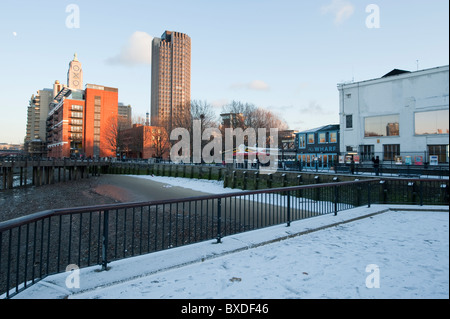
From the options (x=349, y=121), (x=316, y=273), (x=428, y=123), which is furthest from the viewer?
(x=349, y=121)

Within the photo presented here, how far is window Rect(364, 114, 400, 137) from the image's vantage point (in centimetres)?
2828

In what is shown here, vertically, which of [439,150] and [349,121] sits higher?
[349,121]

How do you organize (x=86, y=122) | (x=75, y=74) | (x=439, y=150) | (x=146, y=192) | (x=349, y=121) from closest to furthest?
(x=439, y=150) < (x=146, y=192) < (x=349, y=121) < (x=86, y=122) < (x=75, y=74)

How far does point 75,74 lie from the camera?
151 metres

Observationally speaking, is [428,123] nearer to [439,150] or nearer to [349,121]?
[439,150]

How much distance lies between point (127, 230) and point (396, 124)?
2840 centimetres

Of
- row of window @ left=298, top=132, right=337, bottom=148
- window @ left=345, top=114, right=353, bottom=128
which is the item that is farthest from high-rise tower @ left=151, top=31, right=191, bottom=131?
window @ left=345, top=114, right=353, bottom=128

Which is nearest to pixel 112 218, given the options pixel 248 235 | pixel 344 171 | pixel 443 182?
pixel 248 235

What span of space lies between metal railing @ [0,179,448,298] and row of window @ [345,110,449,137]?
15.0 meters

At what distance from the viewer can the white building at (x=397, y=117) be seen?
82.0 feet

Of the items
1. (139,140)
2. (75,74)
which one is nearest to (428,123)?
(139,140)

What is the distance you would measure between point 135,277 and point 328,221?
5995mm

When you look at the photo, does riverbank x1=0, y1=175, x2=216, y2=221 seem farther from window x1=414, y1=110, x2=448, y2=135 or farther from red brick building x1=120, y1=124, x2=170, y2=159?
red brick building x1=120, y1=124, x2=170, y2=159
